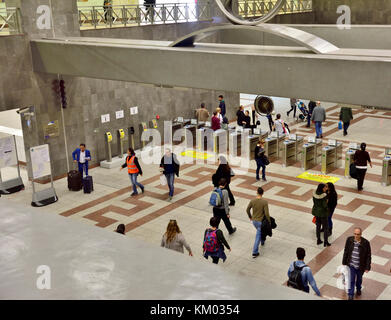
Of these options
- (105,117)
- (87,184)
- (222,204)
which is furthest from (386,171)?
(105,117)

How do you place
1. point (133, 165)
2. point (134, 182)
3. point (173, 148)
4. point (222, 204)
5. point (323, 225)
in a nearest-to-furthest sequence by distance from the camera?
point (323, 225) < point (222, 204) < point (133, 165) < point (134, 182) < point (173, 148)

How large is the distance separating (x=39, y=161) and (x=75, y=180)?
4.71 ft

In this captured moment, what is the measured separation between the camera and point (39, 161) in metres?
13.6

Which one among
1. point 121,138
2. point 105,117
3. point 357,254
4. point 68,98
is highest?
Result: point 68,98

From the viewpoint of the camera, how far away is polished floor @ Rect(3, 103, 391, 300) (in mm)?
9828

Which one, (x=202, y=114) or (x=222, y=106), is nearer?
(x=202, y=114)

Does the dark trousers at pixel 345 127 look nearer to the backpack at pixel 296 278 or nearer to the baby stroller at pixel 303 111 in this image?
the baby stroller at pixel 303 111

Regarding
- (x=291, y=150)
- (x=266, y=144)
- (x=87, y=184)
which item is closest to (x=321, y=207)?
(x=291, y=150)

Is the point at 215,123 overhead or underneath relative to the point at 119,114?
underneath

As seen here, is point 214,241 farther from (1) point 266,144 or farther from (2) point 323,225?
(1) point 266,144

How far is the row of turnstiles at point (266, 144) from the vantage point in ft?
51.0

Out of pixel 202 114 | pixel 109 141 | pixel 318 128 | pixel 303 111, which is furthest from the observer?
pixel 303 111

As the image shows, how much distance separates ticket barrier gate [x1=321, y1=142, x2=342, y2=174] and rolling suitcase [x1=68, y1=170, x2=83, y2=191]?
7.40 m

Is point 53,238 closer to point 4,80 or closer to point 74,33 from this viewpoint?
point 4,80
